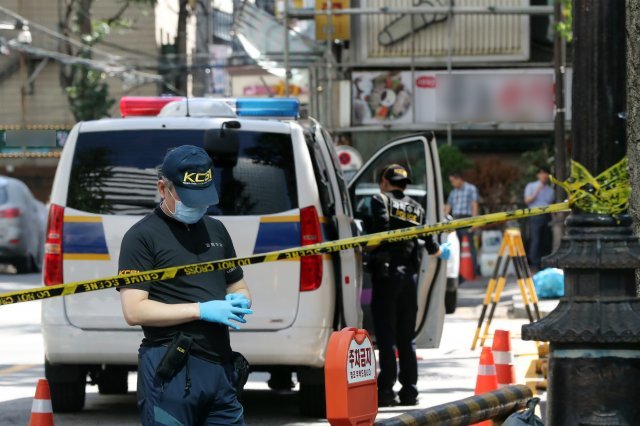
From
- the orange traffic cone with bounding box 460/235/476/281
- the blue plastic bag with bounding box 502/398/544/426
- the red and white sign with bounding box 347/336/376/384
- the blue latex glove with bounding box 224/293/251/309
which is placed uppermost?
the blue latex glove with bounding box 224/293/251/309

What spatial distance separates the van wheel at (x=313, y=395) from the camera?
9742 millimetres

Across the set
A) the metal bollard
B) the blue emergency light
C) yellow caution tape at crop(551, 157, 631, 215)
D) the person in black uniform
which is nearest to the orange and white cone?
the metal bollard

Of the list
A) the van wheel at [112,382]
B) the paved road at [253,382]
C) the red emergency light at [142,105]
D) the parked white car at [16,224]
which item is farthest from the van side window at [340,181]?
the parked white car at [16,224]

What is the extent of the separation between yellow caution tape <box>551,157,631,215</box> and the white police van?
9.91 feet

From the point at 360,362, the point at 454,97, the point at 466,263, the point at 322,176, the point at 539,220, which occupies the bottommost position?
the point at 466,263

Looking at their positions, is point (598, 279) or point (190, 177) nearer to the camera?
point (190, 177)

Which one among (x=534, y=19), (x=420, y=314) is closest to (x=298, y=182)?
(x=420, y=314)

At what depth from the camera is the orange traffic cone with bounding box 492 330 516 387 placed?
924 cm

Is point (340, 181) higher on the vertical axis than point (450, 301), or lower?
higher

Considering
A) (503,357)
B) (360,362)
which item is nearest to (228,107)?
(503,357)

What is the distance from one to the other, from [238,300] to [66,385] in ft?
15.3

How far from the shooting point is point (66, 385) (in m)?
9.96

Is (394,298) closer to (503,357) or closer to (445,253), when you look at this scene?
(445,253)

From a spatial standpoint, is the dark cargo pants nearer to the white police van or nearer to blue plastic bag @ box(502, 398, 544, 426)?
blue plastic bag @ box(502, 398, 544, 426)
